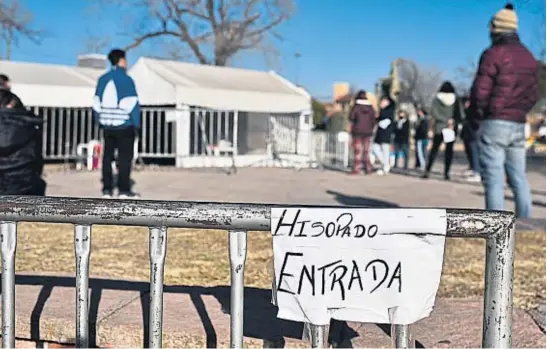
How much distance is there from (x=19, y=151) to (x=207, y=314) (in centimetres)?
412

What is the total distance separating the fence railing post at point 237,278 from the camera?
8.63ft

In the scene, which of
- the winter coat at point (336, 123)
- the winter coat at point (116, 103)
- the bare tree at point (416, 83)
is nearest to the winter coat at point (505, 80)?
the winter coat at point (116, 103)

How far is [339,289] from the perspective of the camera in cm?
252

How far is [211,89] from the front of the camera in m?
19.6

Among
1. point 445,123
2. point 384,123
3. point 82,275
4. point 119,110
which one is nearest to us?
point 82,275

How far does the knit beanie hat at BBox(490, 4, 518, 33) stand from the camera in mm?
7312

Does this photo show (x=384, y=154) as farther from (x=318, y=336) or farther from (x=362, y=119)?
(x=318, y=336)

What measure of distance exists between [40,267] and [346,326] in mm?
2601

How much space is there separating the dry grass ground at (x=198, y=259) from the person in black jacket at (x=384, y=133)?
10.1 m

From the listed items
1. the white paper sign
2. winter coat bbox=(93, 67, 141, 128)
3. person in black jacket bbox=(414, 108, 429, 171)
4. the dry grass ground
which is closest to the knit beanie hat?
the dry grass ground

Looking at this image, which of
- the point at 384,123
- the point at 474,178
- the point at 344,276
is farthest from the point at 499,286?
the point at 384,123

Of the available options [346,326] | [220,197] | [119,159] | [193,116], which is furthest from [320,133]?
[346,326]

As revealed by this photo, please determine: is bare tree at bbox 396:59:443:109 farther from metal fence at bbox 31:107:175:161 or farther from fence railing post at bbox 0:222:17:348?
fence railing post at bbox 0:222:17:348

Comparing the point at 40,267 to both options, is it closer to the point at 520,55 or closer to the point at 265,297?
the point at 265,297
